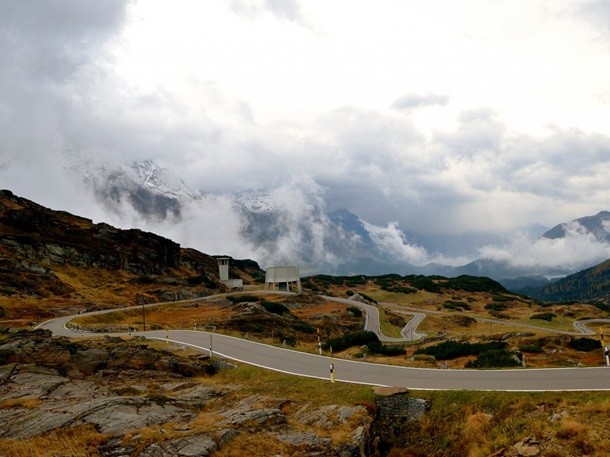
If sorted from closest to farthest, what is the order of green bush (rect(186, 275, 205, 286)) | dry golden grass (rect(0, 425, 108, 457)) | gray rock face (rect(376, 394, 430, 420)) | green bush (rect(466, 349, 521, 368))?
dry golden grass (rect(0, 425, 108, 457)), gray rock face (rect(376, 394, 430, 420)), green bush (rect(466, 349, 521, 368)), green bush (rect(186, 275, 205, 286))

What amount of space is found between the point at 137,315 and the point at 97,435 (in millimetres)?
56728

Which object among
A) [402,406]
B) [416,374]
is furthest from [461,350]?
[402,406]

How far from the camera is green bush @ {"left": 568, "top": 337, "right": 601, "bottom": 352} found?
97.7 feet

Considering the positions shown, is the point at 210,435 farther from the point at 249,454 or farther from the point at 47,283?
the point at 47,283

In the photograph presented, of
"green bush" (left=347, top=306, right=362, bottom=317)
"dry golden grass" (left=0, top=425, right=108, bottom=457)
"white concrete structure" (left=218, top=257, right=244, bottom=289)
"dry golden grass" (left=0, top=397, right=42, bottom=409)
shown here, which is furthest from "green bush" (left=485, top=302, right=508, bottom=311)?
"dry golden grass" (left=0, top=425, right=108, bottom=457)

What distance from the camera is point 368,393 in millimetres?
17406

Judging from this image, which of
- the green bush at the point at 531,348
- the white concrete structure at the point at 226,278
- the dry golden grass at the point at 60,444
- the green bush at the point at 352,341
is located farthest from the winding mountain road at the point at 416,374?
the white concrete structure at the point at 226,278

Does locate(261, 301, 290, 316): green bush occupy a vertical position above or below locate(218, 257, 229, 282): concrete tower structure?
below

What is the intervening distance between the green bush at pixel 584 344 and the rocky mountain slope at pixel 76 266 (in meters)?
59.3

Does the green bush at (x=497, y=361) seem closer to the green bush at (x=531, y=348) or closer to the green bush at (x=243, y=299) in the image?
the green bush at (x=531, y=348)

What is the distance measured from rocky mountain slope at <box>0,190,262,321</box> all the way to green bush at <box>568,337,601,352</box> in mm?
59289

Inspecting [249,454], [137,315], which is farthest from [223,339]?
[137,315]

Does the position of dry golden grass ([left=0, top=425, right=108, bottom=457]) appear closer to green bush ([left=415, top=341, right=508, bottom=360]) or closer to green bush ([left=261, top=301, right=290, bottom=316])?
green bush ([left=415, top=341, right=508, bottom=360])

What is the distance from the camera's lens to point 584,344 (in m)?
30.9
